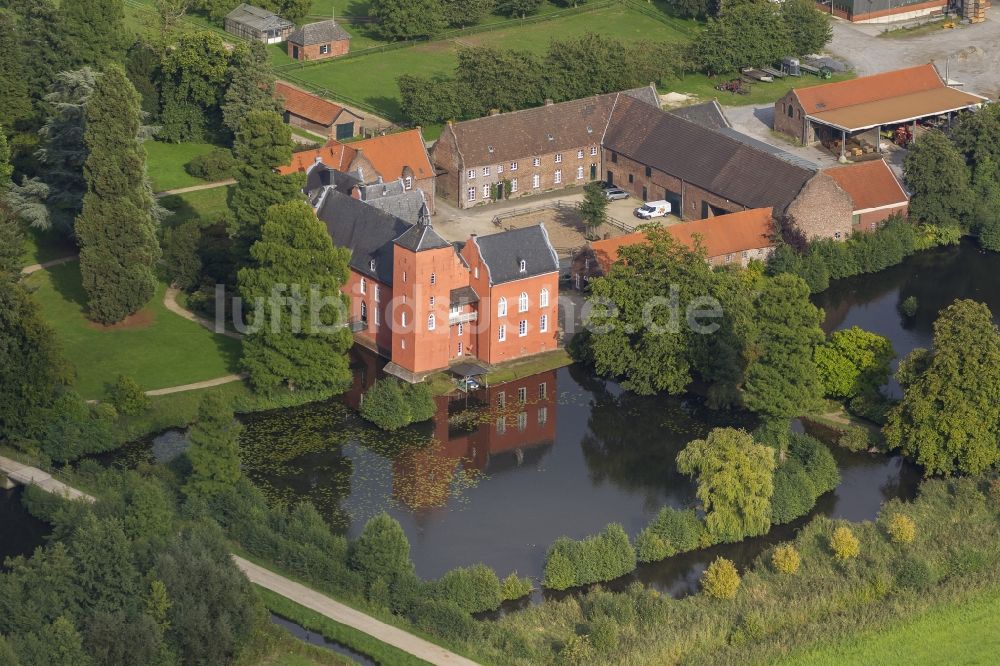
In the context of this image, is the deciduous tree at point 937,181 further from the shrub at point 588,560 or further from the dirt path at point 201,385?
the dirt path at point 201,385

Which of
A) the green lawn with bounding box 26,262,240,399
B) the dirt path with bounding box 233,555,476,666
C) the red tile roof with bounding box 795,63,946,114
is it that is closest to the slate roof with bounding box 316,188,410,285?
the green lawn with bounding box 26,262,240,399

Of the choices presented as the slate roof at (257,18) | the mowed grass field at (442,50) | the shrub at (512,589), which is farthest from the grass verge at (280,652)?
the slate roof at (257,18)

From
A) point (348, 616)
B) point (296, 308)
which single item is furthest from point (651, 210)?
point (348, 616)

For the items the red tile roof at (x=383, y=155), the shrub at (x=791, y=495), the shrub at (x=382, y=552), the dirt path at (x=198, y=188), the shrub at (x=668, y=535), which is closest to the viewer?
the shrub at (x=382, y=552)

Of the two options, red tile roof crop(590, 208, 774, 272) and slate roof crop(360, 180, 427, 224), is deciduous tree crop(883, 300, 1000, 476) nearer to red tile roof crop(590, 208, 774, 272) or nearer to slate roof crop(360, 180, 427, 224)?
red tile roof crop(590, 208, 774, 272)

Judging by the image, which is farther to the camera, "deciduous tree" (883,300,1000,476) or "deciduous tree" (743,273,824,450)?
"deciduous tree" (743,273,824,450)

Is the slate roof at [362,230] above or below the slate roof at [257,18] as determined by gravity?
above

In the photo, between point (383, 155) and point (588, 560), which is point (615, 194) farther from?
point (588, 560)

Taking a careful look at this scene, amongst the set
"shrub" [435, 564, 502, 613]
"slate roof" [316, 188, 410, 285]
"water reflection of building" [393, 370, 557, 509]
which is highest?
"slate roof" [316, 188, 410, 285]
